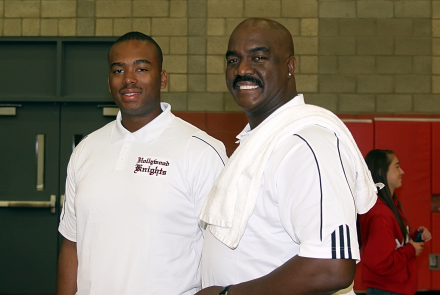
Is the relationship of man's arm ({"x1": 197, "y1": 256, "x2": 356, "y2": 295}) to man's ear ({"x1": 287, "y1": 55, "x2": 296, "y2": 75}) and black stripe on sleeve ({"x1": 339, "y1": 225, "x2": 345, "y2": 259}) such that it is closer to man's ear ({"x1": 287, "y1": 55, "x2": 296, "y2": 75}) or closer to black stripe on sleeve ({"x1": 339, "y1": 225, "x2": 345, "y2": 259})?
black stripe on sleeve ({"x1": 339, "y1": 225, "x2": 345, "y2": 259})

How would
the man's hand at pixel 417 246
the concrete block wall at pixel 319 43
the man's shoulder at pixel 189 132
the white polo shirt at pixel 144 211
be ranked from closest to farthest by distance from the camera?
the white polo shirt at pixel 144 211, the man's shoulder at pixel 189 132, the man's hand at pixel 417 246, the concrete block wall at pixel 319 43

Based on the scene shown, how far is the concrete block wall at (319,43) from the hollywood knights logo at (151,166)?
3.30 meters

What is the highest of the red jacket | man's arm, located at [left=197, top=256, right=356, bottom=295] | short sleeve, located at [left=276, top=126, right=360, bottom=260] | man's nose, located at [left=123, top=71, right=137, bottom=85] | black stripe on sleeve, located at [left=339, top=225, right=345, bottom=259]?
man's nose, located at [left=123, top=71, right=137, bottom=85]

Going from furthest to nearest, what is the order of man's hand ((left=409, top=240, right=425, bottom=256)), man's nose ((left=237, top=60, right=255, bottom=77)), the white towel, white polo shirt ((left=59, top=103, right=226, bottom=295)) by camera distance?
man's hand ((left=409, top=240, right=425, bottom=256)) < white polo shirt ((left=59, top=103, right=226, bottom=295)) < man's nose ((left=237, top=60, right=255, bottom=77)) < the white towel

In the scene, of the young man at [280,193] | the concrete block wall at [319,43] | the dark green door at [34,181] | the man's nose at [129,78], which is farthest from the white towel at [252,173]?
the dark green door at [34,181]

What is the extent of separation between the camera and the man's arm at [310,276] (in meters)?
1.08

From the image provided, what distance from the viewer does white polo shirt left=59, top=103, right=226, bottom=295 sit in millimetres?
1684

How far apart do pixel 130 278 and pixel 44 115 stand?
399 cm

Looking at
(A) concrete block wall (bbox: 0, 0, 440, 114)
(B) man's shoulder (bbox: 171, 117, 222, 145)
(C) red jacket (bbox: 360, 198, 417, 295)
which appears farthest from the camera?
(A) concrete block wall (bbox: 0, 0, 440, 114)

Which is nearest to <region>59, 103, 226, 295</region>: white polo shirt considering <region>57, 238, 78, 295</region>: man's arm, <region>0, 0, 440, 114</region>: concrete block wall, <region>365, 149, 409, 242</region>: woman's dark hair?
<region>57, 238, 78, 295</region>: man's arm

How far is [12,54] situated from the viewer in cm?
520

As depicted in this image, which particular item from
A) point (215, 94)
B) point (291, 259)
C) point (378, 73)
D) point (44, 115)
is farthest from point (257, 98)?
point (44, 115)

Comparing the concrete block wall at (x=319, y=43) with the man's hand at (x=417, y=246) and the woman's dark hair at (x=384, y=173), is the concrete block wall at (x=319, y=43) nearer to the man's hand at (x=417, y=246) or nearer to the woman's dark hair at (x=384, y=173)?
the woman's dark hair at (x=384, y=173)

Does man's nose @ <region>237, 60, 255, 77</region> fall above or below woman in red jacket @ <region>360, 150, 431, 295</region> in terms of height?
above
